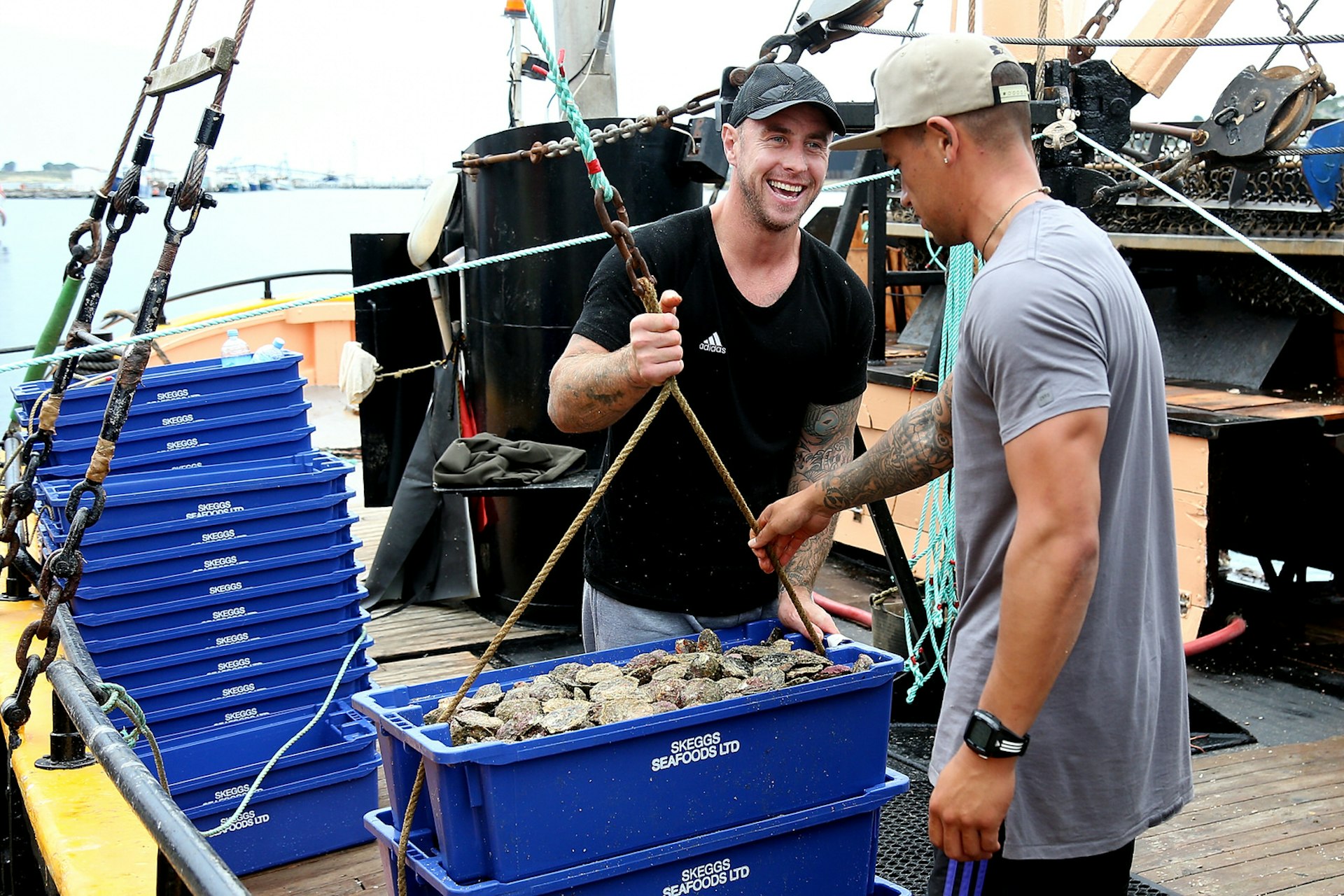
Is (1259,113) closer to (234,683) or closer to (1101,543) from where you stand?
(1101,543)

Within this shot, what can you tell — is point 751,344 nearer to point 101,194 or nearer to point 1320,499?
point 101,194

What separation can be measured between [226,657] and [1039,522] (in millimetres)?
3026

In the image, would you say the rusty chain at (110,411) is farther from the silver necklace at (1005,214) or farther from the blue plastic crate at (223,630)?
the silver necklace at (1005,214)

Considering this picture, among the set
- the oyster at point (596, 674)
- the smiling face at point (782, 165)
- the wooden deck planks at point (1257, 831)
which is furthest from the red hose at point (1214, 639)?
the oyster at point (596, 674)

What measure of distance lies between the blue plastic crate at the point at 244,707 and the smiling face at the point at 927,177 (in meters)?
2.80

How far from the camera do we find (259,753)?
13.1ft

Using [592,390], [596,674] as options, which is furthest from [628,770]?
[592,390]

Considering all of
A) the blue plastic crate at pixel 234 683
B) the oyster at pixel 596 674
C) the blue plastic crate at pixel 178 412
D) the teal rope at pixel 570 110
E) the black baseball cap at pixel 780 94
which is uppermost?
the black baseball cap at pixel 780 94

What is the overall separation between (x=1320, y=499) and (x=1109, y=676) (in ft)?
16.2

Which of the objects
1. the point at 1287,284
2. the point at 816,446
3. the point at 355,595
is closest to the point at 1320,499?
the point at 1287,284

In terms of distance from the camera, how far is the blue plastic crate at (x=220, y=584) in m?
3.79

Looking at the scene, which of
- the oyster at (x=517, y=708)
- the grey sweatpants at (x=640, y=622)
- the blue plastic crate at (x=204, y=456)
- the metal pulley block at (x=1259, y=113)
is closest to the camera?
the oyster at (x=517, y=708)

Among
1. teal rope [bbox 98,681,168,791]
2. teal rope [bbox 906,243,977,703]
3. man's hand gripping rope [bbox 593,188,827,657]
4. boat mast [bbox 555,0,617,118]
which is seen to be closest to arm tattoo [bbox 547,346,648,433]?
man's hand gripping rope [bbox 593,188,827,657]

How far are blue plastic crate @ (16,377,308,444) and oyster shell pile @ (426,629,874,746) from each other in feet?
7.39
